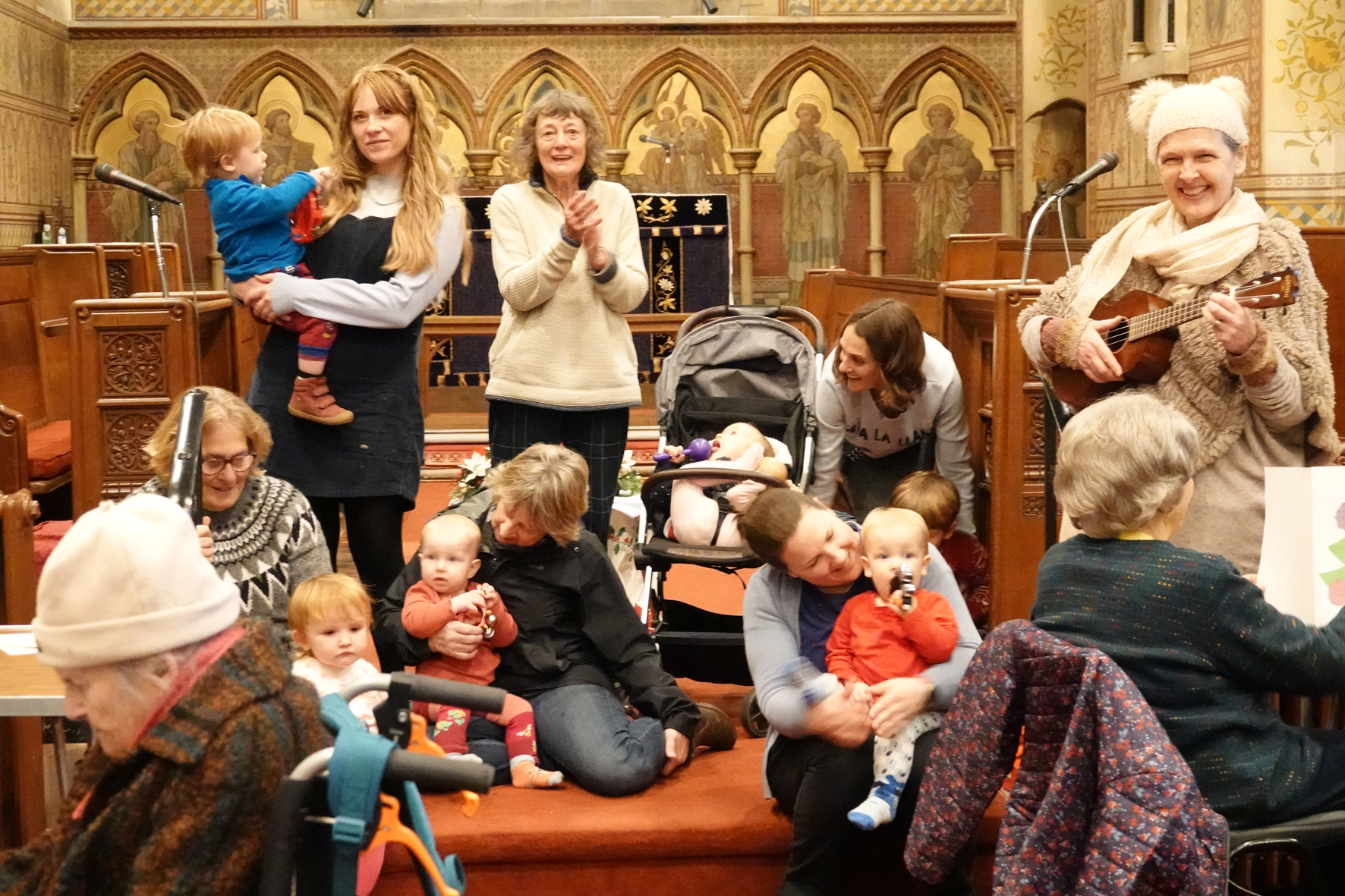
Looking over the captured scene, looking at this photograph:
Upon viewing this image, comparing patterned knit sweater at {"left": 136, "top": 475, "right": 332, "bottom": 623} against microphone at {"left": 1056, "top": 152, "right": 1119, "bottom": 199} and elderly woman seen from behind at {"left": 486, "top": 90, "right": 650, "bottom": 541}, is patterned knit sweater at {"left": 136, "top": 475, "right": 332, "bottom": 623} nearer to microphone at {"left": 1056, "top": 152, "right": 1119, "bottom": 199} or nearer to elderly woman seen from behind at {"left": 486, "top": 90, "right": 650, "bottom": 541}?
elderly woman seen from behind at {"left": 486, "top": 90, "right": 650, "bottom": 541}

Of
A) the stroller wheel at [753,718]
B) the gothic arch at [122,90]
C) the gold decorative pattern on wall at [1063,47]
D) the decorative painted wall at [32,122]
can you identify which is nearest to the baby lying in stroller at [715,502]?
the stroller wheel at [753,718]

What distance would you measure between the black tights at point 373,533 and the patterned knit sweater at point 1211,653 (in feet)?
5.66

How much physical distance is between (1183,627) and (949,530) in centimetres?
169

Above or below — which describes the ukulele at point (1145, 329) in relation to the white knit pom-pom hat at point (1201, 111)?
below

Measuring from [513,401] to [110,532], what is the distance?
2.14 meters

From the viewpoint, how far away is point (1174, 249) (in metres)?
2.93

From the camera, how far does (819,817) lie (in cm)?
270

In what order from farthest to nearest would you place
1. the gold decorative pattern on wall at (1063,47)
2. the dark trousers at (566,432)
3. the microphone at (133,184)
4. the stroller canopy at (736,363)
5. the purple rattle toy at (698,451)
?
1. the gold decorative pattern on wall at (1063,47)
2. the stroller canopy at (736,363)
3. the purple rattle toy at (698,451)
4. the dark trousers at (566,432)
5. the microphone at (133,184)

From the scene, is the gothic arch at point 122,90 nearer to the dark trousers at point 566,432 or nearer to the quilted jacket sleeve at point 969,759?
the dark trousers at point 566,432

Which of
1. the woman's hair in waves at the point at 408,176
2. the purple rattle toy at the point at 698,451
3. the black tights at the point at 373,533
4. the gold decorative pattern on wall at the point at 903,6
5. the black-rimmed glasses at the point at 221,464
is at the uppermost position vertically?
the gold decorative pattern on wall at the point at 903,6

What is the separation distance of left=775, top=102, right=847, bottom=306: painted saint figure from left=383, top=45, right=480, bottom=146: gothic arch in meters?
2.45

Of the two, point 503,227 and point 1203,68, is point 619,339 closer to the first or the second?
point 503,227

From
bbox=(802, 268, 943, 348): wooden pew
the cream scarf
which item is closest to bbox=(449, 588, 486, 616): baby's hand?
the cream scarf

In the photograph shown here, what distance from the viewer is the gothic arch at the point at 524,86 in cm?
1118
